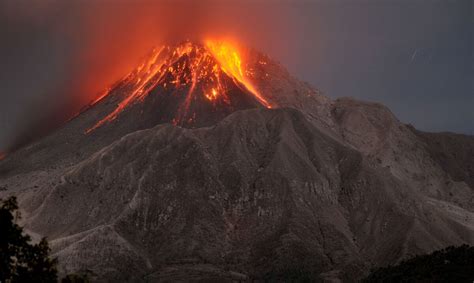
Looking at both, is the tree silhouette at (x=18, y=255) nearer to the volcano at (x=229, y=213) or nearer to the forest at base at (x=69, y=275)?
the forest at base at (x=69, y=275)

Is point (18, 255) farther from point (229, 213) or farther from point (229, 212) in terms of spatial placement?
point (229, 212)

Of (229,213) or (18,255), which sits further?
(229,213)

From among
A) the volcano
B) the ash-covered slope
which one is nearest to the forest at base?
the ash-covered slope

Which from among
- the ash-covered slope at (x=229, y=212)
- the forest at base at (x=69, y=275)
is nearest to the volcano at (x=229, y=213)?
the ash-covered slope at (x=229, y=212)

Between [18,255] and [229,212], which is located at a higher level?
[229,212]

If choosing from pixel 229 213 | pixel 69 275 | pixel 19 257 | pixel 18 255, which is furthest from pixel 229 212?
pixel 19 257
